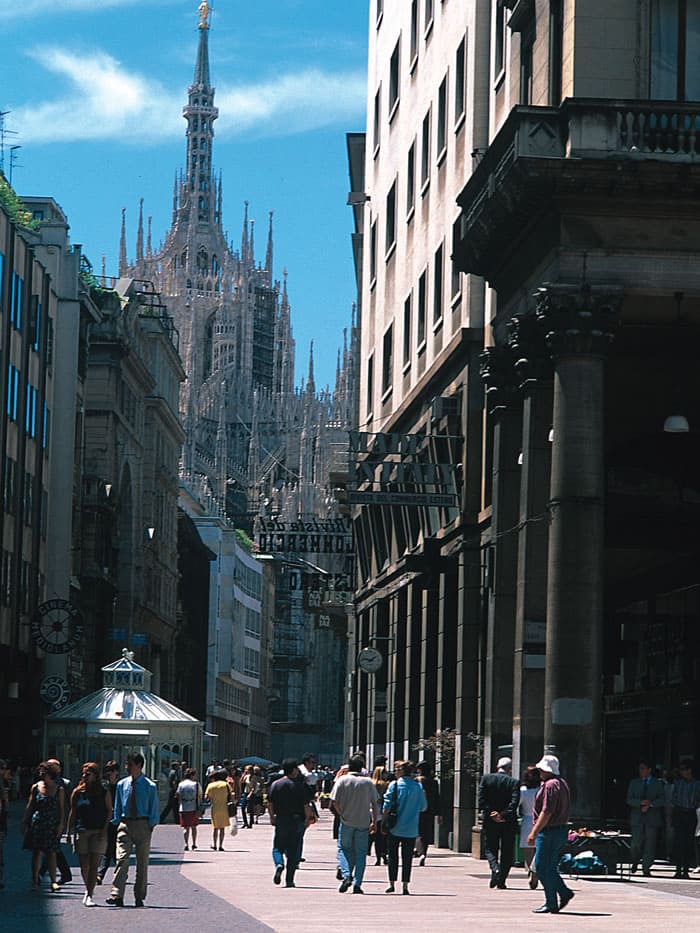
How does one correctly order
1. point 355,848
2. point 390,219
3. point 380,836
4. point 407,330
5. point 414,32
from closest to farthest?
point 355,848
point 380,836
point 407,330
point 414,32
point 390,219

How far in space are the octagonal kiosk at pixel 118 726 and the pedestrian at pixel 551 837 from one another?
106ft

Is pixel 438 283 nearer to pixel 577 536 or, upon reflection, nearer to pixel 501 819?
pixel 577 536

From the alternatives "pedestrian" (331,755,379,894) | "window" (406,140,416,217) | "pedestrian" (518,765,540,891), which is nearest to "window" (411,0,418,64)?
"window" (406,140,416,217)

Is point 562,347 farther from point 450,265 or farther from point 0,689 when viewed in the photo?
point 0,689

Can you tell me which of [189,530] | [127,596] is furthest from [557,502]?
[189,530]

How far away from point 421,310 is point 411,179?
475 centimetres

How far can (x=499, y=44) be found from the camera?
40.6 metres

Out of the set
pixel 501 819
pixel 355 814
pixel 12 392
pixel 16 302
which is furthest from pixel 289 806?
→ pixel 16 302

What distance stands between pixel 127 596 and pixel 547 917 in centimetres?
8448

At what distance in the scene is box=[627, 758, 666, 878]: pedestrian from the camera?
3056cm

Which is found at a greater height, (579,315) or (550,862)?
(579,315)

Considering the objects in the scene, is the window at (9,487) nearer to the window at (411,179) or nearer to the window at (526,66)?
the window at (411,179)

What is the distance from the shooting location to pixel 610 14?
1228 inches

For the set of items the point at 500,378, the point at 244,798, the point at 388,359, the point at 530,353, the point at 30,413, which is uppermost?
the point at 30,413
